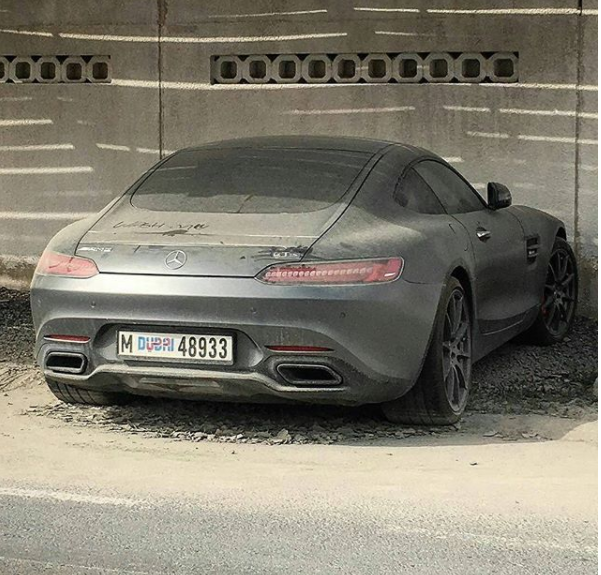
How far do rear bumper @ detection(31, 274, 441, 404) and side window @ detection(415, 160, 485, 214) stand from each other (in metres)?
1.06

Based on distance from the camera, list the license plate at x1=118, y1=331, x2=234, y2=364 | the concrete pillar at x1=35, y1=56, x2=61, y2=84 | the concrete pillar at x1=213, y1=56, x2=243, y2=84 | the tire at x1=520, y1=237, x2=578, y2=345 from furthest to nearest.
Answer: the concrete pillar at x1=35, y1=56, x2=61, y2=84 < the concrete pillar at x1=213, y1=56, x2=243, y2=84 < the tire at x1=520, y1=237, x2=578, y2=345 < the license plate at x1=118, y1=331, x2=234, y2=364

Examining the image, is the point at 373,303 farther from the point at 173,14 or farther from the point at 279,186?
the point at 173,14

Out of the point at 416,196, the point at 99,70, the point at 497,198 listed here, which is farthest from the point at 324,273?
the point at 99,70

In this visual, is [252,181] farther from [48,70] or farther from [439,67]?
[48,70]

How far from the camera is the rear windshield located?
6.83m

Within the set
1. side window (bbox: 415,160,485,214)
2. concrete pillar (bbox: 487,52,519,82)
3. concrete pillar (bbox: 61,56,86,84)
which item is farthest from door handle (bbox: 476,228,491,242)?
concrete pillar (bbox: 61,56,86,84)

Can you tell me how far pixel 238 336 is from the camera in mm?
6348

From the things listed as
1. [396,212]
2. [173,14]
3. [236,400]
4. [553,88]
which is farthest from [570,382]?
[173,14]

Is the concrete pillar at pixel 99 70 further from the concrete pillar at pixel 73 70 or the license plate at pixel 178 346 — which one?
the license plate at pixel 178 346

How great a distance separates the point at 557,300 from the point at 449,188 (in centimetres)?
200

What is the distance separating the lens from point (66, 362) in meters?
6.71

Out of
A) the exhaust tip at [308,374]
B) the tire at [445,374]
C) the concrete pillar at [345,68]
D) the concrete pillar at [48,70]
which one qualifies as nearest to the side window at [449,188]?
the tire at [445,374]

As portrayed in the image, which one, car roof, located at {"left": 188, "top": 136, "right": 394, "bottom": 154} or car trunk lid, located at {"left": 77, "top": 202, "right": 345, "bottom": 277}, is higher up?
car roof, located at {"left": 188, "top": 136, "right": 394, "bottom": 154}

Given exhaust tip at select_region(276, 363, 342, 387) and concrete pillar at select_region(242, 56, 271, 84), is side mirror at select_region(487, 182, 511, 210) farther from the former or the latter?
concrete pillar at select_region(242, 56, 271, 84)
